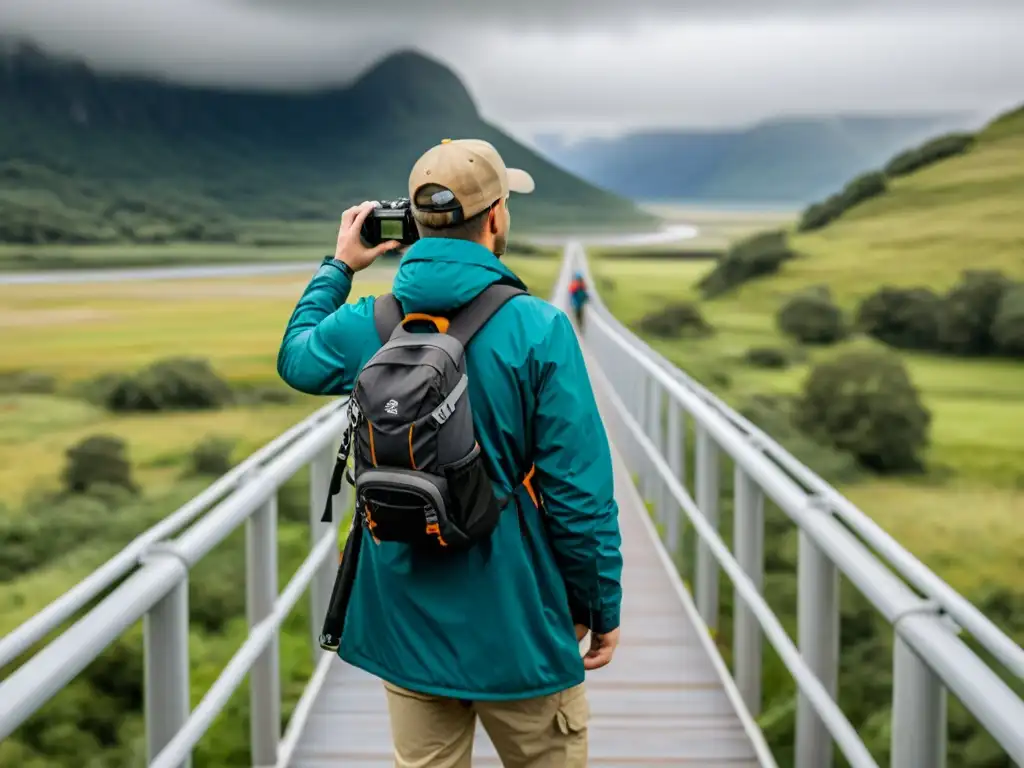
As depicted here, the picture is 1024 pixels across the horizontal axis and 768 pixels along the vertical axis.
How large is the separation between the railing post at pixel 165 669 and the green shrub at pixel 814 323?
62.0 meters

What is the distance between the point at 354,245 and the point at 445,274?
12.3 inches

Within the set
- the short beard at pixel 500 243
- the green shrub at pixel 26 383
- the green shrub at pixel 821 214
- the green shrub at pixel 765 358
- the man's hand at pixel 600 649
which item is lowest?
the green shrub at pixel 26 383

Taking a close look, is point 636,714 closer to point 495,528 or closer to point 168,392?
point 495,528

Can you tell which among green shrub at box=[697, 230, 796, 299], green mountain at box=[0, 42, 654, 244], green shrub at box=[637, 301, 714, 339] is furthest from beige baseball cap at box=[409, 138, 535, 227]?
green shrub at box=[697, 230, 796, 299]

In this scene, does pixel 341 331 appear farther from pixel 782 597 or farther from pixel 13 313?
pixel 13 313

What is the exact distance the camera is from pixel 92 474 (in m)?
40.3

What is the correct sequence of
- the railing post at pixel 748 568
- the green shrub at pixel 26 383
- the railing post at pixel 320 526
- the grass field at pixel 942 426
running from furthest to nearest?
the green shrub at pixel 26 383 → the grass field at pixel 942 426 → the railing post at pixel 320 526 → the railing post at pixel 748 568

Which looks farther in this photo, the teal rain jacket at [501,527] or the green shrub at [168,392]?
the green shrub at [168,392]

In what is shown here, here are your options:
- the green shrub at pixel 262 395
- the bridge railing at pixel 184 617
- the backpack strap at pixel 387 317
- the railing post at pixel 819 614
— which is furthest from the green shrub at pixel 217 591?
the green shrub at pixel 262 395

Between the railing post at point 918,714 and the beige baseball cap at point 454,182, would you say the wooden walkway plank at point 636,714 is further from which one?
the beige baseball cap at point 454,182

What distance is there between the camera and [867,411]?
106ft

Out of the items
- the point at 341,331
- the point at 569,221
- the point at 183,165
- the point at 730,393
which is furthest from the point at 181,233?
the point at 341,331

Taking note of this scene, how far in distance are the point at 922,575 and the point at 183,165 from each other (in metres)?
134

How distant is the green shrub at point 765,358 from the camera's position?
180 ft
